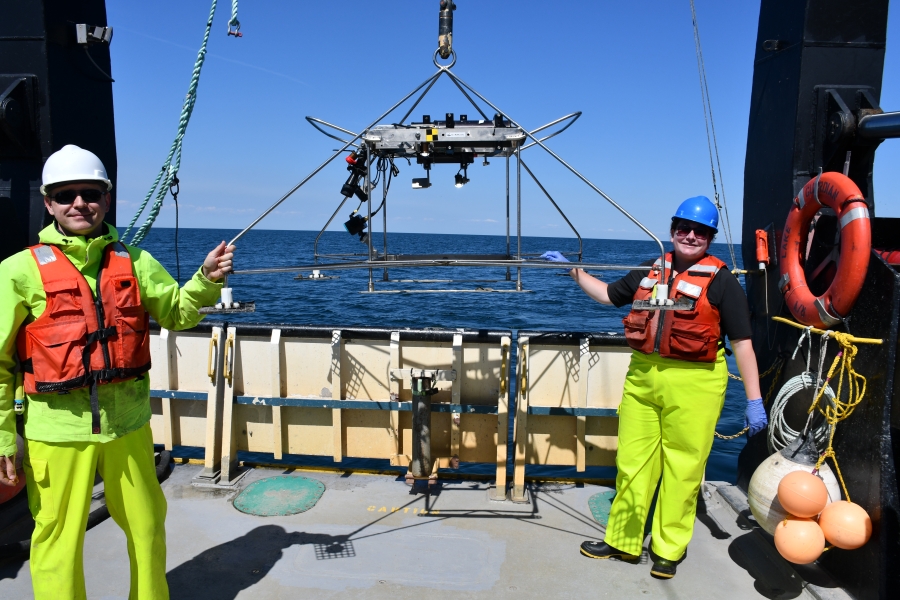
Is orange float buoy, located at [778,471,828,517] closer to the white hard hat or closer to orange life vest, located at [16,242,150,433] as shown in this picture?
orange life vest, located at [16,242,150,433]

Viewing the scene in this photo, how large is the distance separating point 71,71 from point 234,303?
6.68ft

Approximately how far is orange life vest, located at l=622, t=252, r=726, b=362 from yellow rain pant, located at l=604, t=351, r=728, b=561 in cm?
8

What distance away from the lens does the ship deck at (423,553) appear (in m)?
3.26

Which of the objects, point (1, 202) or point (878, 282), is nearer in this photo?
point (878, 282)

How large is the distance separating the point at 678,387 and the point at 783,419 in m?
0.74

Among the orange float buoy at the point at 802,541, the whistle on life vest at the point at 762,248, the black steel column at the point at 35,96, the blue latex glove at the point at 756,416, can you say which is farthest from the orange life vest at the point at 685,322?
the black steel column at the point at 35,96

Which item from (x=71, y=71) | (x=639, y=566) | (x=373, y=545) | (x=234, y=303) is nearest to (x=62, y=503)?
(x=234, y=303)

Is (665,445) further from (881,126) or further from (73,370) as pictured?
(73,370)

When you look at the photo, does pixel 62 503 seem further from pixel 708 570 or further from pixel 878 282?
pixel 878 282

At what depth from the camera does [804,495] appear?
303 centimetres

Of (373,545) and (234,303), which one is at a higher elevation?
(234,303)

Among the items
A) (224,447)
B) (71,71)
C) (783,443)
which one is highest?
(71,71)

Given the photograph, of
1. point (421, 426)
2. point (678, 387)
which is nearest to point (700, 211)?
point (678, 387)

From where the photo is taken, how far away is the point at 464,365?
460cm
